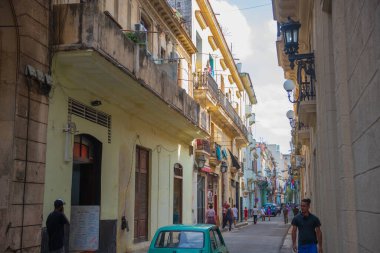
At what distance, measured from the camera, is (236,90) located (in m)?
41.4

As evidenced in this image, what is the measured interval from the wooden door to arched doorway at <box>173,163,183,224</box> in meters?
3.61

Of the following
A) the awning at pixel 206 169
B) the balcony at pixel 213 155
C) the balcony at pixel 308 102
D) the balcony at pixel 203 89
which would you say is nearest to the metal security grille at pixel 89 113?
the balcony at pixel 308 102

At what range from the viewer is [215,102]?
27.6m

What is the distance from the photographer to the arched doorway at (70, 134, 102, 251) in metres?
11.7

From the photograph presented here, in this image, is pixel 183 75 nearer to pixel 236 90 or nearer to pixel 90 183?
pixel 90 183

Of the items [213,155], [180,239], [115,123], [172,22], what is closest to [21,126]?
[180,239]

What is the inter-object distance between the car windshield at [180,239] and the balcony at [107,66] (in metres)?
4.36

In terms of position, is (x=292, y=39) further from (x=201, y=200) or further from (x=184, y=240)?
(x=201, y=200)

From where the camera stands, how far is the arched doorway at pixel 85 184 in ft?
38.4

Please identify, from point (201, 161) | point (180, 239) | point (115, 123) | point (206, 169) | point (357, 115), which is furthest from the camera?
point (206, 169)

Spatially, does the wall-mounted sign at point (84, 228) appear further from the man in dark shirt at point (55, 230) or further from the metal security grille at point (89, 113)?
the metal security grille at point (89, 113)

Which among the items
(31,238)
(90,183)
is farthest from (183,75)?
(31,238)

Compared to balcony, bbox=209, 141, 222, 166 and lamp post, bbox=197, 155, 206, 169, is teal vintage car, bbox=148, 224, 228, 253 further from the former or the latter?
balcony, bbox=209, 141, 222, 166

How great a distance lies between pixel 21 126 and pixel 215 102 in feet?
61.2
